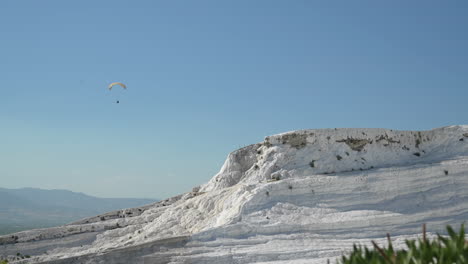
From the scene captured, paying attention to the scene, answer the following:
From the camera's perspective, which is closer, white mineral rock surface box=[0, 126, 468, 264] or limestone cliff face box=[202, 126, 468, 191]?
white mineral rock surface box=[0, 126, 468, 264]

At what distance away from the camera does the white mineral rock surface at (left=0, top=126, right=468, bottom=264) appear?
58.4 ft

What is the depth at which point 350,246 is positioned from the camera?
1747cm

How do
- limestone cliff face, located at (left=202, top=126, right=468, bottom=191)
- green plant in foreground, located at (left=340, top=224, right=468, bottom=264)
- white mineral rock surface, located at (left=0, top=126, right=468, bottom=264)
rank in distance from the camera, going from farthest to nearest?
limestone cliff face, located at (left=202, top=126, right=468, bottom=191) → white mineral rock surface, located at (left=0, top=126, right=468, bottom=264) → green plant in foreground, located at (left=340, top=224, right=468, bottom=264)

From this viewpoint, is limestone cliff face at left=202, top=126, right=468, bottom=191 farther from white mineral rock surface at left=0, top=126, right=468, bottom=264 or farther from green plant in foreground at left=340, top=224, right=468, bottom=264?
green plant in foreground at left=340, top=224, right=468, bottom=264

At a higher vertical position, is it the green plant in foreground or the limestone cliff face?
the limestone cliff face

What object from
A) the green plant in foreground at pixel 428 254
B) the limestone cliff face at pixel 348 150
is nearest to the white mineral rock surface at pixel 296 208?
the limestone cliff face at pixel 348 150

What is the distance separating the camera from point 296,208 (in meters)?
19.8

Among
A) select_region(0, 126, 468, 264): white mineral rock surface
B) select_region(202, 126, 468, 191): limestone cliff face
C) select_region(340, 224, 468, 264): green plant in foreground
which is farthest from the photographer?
select_region(202, 126, 468, 191): limestone cliff face

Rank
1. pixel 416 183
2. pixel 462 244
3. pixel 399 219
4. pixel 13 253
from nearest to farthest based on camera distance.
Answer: pixel 462 244
pixel 399 219
pixel 416 183
pixel 13 253

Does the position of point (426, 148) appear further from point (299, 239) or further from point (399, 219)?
point (299, 239)

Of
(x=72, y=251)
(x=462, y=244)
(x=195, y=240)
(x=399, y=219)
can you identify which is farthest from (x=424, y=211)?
(x=72, y=251)

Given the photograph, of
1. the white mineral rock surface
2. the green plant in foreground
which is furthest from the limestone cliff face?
the green plant in foreground

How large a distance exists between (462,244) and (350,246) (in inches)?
391

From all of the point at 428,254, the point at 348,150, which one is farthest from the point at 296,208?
the point at 428,254
